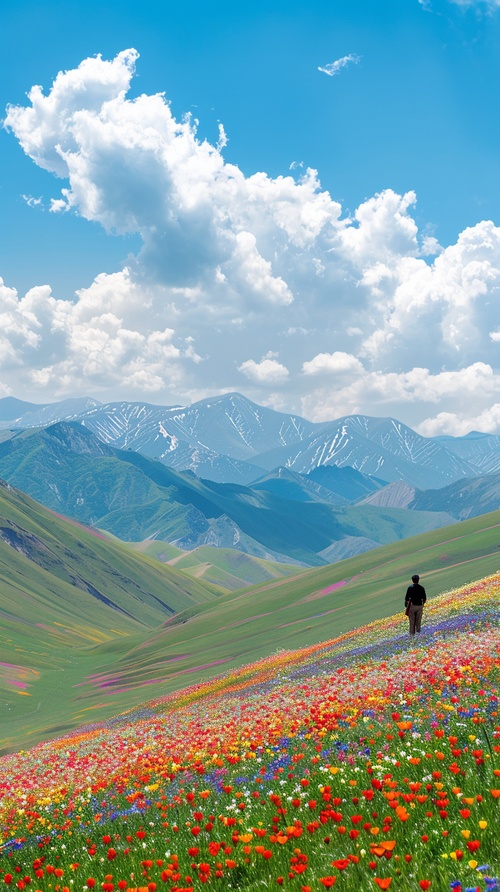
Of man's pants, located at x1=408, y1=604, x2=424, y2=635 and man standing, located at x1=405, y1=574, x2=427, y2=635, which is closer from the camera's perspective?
man standing, located at x1=405, y1=574, x2=427, y2=635

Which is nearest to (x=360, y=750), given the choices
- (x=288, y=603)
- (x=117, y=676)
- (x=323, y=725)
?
(x=323, y=725)

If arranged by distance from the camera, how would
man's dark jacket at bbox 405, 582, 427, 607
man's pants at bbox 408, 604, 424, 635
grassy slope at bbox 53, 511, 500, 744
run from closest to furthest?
1. man's dark jacket at bbox 405, 582, 427, 607
2. man's pants at bbox 408, 604, 424, 635
3. grassy slope at bbox 53, 511, 500, 744

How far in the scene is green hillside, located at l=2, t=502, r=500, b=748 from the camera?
63.7m

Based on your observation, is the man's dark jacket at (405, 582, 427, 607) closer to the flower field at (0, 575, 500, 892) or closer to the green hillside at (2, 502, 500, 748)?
the flower field at (0, 575, 500, 892)

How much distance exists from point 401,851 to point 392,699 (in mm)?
8158

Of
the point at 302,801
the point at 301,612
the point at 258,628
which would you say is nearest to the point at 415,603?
the point at 302,801

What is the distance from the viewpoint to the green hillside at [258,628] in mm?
63688

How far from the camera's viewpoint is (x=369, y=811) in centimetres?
719

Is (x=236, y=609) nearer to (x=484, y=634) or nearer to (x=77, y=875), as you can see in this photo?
(x=484, y=634)

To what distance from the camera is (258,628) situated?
89.6 m

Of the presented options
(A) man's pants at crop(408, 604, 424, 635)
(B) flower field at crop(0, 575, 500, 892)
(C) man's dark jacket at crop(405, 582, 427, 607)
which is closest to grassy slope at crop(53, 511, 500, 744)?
(A) man's pants at crop(408, 604, 424, 635)

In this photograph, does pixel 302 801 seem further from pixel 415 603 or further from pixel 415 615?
pixel 415 615

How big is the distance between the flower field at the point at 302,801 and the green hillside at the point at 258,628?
26.7 m

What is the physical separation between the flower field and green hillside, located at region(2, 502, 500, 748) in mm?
26671
